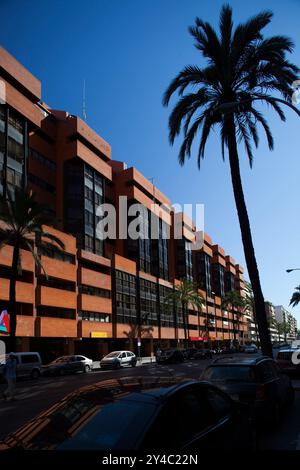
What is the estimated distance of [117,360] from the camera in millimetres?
44344

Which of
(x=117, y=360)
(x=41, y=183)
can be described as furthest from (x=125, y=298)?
(x=117, y=360)

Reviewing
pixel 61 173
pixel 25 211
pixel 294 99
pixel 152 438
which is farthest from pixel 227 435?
pixel 61 173

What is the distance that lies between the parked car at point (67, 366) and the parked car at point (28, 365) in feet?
6.72

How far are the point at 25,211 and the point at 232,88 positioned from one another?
18.5m

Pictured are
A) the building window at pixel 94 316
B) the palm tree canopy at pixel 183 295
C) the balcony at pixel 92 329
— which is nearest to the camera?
the balcony at pixel 92 329

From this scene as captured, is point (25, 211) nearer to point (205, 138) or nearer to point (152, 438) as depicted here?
point (205, 138)

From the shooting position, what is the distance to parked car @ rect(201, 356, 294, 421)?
991 centimetres

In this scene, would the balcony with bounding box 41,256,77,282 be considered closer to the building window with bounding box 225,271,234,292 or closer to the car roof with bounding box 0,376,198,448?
the car roof with bounding box 0,376,198,448

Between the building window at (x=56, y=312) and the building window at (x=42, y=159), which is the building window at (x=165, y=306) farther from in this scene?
the building window at (x=42, y=159)

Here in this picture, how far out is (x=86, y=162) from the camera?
61656mm

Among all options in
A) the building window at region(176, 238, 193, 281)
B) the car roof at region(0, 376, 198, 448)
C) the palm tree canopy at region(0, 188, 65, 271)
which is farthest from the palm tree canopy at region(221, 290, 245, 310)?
the car roof at region(0, 376, 198, 448)

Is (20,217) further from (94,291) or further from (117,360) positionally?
(94,291)

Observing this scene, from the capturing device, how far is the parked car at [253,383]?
991 cm

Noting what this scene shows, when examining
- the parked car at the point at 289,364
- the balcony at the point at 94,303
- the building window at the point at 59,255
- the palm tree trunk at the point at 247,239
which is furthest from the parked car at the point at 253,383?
the balcony at the point at 94,303
